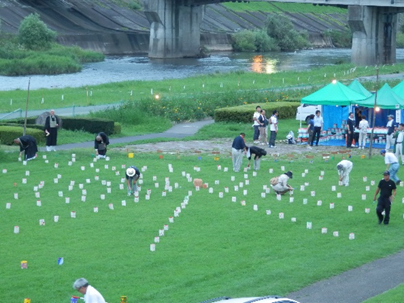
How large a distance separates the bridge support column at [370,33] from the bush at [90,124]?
6160 cm

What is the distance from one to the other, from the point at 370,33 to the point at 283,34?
138 ft

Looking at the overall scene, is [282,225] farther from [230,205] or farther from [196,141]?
[196,141]

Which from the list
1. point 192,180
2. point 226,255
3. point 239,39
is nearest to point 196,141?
point 192,180

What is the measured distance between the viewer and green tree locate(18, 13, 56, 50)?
102125 mm

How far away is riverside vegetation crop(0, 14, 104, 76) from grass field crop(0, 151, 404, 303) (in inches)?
2358

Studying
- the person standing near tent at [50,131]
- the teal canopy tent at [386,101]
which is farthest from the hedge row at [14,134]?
the teal canopy tent at [386,101]

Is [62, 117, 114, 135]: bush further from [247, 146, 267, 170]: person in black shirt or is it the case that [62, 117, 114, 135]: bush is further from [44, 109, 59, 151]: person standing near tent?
[247, 146, 267, 170]: person in black shirt

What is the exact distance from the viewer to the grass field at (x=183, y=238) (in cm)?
1739

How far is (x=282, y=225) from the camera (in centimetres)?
2241

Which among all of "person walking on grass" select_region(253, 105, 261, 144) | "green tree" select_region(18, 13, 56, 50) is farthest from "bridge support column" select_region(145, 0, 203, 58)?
"person walking on grass" select_region(253, 105, 261, 144)

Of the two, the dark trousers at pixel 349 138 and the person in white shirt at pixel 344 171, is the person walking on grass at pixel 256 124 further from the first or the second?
the person in white shirt at pixel 344 171

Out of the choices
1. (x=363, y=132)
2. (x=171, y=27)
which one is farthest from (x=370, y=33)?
(x=363, y=132)

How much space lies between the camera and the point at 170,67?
103938 millimetres

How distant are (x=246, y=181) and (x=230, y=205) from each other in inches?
150
